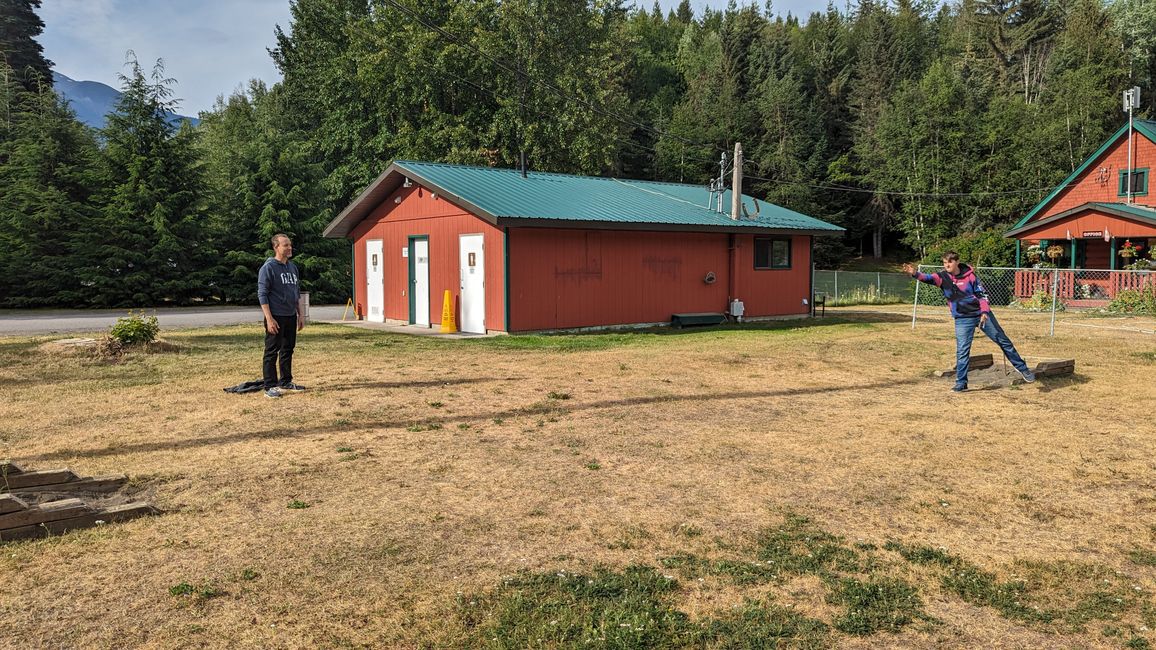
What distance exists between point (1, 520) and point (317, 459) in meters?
2.29

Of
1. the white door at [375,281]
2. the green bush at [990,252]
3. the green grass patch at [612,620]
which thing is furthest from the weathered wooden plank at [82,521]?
the green bush at [990,252]

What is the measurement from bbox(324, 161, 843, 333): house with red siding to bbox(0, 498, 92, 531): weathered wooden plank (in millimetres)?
11907

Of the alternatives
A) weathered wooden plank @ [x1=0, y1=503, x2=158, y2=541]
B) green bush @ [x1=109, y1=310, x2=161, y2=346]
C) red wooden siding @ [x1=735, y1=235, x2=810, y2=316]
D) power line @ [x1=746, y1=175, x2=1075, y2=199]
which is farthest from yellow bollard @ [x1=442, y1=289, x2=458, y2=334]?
power line @ [x1=746, y1=175, x2=1075, y2=199]

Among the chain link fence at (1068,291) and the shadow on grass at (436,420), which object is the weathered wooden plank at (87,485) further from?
the chain link fence at (1068,291)

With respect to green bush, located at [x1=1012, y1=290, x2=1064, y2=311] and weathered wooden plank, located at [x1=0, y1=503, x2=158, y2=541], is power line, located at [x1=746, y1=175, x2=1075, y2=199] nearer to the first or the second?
green bush, located at [x1=1012, y1=290, x2=1064, y2=311]

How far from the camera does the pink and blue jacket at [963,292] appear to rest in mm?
9914

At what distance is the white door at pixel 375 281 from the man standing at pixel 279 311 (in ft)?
37.7

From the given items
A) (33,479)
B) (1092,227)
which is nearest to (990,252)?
(1092,227)

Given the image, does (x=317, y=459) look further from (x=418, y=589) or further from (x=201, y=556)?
(x=418, y=589)

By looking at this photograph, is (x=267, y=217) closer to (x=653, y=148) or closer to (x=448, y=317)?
(x=448, y=317)

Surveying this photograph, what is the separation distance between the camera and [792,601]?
376 centimetres

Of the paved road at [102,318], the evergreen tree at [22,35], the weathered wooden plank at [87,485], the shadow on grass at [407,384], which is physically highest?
the evergreen tree at [22,35]

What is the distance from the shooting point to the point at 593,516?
5.01 metres

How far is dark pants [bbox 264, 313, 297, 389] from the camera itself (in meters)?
9.27
